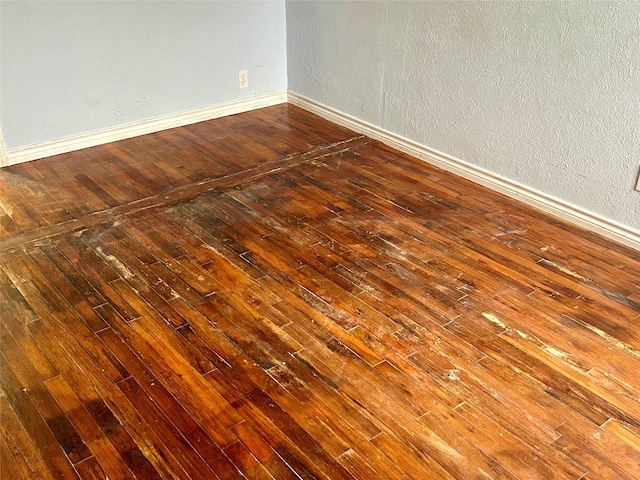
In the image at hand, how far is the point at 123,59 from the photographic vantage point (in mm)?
3543

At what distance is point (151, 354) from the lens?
205 centimetres

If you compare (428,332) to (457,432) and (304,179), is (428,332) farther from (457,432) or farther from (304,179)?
(304,179)

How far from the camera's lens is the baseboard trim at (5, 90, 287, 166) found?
3389mm

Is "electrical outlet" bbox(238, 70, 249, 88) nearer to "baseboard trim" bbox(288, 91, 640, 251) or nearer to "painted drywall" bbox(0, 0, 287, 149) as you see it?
"painted drywall" bbox(0, 0, 287, 149)

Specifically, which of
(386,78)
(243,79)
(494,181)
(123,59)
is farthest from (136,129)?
(494,181)

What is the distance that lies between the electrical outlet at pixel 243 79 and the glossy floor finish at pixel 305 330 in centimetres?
98

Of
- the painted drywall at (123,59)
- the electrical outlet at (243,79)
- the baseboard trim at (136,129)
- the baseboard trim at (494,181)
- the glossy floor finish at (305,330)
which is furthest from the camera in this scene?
the electrical outlet at (243,79)

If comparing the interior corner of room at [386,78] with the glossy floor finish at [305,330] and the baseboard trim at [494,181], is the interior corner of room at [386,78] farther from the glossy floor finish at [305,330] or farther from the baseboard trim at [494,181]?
the glossy floor finish at [305,330]

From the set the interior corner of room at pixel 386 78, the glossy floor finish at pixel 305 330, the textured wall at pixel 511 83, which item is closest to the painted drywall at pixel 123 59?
the interior corner of room at pixel 386 78

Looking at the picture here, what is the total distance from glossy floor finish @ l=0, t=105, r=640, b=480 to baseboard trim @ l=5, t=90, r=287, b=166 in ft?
0.40

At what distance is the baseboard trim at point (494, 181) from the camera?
8.96ft

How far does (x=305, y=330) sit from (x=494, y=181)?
1450 millimetres

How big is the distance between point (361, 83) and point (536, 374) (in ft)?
7.28

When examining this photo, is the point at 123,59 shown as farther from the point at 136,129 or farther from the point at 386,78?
the point at 386,78
